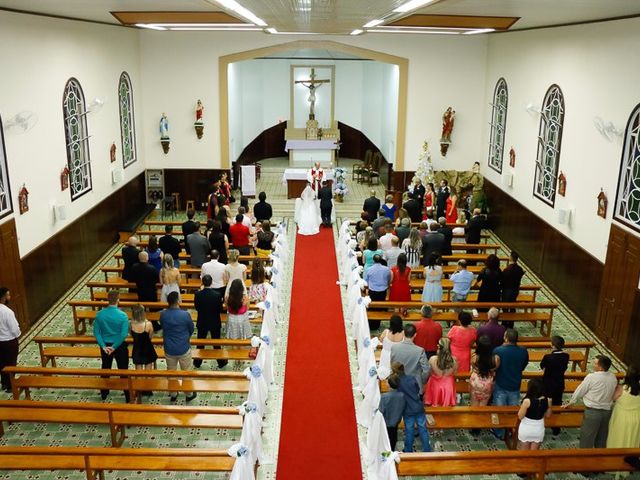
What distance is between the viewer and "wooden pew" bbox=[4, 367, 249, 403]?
8.48 meters

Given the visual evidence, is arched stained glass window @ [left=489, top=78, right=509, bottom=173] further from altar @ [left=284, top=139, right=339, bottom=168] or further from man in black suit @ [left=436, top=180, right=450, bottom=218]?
altar @ [left=284, top=139, right=339, bottom=168]

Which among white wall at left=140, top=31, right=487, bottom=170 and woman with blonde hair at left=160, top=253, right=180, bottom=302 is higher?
white wall at left=140, top=31, right=487, bottom=170

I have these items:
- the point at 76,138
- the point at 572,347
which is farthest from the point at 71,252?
the point at 572,347

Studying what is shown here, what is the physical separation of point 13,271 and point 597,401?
9.43 m

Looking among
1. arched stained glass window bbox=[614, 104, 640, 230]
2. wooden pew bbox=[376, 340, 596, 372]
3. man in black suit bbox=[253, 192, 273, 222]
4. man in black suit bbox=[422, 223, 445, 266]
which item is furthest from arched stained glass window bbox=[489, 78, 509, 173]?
wooden pew bbox=[376, 340, 596, 372]

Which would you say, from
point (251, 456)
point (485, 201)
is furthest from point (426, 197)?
point (251, 456)

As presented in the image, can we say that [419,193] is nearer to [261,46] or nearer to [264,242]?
[264,242]

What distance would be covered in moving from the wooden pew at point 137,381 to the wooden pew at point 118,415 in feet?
1.86

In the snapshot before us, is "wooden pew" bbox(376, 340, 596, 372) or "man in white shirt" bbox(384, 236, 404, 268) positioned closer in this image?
"wooden pew" bbox(376, 340, 596, 372)

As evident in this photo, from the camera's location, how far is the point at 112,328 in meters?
8.66

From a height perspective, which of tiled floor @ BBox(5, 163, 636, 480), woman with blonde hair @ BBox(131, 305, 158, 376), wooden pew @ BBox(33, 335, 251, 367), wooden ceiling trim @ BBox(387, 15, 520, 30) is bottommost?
tiled floor @ BBox(5, 163, 636, 480)

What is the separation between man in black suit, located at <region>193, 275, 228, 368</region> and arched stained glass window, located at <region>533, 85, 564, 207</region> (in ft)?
27.2

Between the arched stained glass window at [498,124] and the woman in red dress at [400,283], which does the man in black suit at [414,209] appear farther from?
the woman in red dress at [400,283]

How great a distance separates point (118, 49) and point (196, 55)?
108 inches
